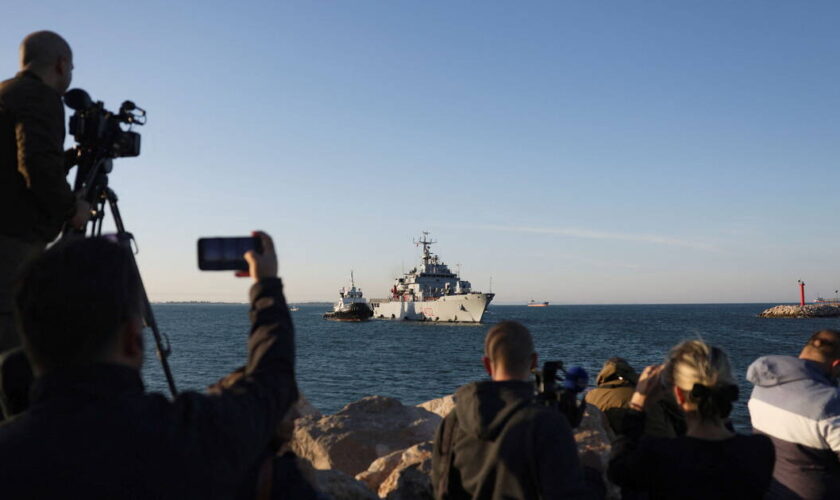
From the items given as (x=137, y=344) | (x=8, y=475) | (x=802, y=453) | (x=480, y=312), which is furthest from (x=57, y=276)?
(x=480, y=312)

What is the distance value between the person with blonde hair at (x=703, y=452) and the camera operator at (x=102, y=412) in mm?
2010

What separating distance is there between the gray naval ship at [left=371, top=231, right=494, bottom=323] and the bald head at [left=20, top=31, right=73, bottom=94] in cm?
7505

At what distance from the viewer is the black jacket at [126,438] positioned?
1.15 metres

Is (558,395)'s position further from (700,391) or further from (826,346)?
(826,346)

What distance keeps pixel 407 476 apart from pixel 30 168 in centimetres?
316

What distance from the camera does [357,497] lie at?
418cm

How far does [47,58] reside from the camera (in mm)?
2871

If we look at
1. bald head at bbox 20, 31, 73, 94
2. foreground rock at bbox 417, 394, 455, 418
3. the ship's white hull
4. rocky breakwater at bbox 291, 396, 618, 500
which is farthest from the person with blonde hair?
the ship's white hull

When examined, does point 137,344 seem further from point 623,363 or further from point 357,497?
point 623,363

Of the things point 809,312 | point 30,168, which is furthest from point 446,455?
point 809,312

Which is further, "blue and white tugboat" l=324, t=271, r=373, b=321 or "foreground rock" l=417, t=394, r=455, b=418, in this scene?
"blue and white tugboat" l=324, t=271, r=373, b=321

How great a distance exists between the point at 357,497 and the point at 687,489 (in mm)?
2347

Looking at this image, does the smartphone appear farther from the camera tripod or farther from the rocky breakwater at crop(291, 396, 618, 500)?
the rocky breakwater at crop(291, 396, 618, 500)

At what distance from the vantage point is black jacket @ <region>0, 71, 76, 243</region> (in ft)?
8.77
